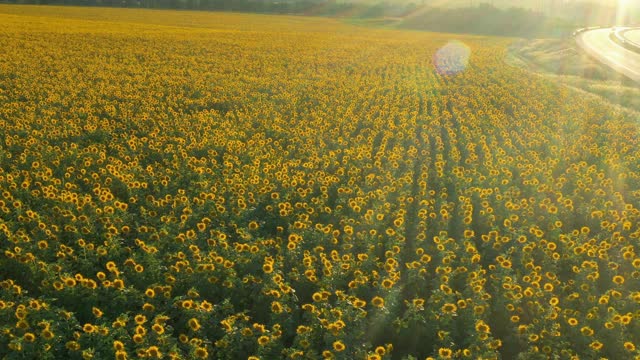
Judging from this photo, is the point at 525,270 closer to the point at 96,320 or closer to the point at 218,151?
the point at 96,320

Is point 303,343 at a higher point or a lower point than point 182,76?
lower

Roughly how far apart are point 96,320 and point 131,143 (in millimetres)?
6840

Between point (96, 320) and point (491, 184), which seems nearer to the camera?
point (96, 320)

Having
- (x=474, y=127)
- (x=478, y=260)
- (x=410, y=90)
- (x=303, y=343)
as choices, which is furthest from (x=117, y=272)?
(x=410, y=90)

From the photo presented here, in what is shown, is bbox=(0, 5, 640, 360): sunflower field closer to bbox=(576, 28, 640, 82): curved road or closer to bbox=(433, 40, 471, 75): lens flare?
bbox=(433, 40, 471, 75): lens flare

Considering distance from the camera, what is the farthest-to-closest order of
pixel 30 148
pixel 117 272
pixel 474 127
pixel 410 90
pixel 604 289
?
1. pixel 410 90
2. pixel 474 127
3. pixel 30 148
4. pixel 604 289
5. pixel 117 272

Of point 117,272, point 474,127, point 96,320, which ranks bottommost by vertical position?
point 96,320

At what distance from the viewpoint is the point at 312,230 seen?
8336 millimetres

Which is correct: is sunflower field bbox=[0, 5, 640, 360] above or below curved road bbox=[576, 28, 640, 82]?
below

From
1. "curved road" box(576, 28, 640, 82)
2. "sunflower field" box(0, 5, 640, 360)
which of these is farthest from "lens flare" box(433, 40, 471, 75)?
"sunflower field" box(0, 5, 640, 360)

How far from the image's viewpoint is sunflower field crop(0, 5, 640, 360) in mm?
6078

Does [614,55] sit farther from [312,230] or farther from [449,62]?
[312,230]

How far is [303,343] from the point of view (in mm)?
5719

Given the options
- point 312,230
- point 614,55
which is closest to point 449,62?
point 614,55
